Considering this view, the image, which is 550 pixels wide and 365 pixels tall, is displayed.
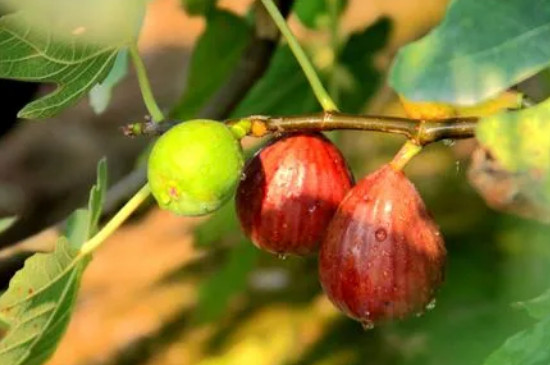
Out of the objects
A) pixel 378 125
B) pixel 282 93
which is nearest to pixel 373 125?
pixel 378 125

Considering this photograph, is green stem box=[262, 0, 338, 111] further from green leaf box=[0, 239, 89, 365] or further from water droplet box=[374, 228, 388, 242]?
green leaf box=[0, 239, 89, 365]

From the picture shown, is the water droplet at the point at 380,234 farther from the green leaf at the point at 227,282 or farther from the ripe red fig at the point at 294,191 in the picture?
the green leaf at the point at 227,282

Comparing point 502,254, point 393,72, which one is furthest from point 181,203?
point 502,254

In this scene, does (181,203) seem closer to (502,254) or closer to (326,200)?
(326,200)

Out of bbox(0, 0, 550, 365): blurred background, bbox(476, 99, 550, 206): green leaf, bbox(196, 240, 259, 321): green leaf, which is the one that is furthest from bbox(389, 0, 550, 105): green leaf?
bbox(196, 240, 259, 321): green leaf

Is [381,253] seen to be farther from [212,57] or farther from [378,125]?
[212,57]
